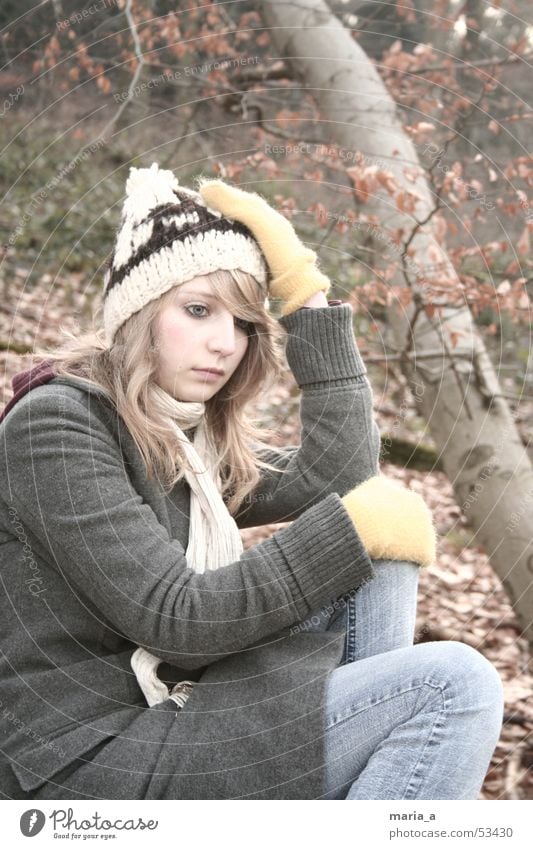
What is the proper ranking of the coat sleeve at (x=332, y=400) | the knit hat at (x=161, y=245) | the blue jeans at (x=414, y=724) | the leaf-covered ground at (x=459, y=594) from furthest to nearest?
the leaf-covered ground at (x=459, y=594) → the coat sleeve at (x=332, y=400) → the knit hat at (x=161, y=245) → the blue jeans at (x=414, y=724)

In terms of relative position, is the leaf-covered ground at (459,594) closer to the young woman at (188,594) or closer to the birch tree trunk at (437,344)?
the birch tree trunk at (437,344)

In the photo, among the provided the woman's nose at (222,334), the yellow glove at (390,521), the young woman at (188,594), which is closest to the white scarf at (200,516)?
the young woman at (188,594)

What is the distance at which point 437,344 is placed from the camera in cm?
228

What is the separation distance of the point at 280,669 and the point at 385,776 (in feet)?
0.73

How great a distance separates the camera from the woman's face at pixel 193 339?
153cm

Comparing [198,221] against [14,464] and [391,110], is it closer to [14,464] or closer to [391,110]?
[14,464]

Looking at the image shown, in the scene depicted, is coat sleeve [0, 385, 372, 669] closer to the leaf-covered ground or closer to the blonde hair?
the blonde hair

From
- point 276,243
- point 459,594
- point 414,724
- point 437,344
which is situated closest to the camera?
point 414,724

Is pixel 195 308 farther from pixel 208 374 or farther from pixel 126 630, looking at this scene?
pixel 126 630

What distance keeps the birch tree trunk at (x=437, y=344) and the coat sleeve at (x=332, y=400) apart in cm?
53

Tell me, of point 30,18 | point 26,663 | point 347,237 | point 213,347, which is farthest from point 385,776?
point 30,18

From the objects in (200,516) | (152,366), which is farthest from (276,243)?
(200,516)

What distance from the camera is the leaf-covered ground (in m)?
2.11

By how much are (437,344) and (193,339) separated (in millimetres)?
909
